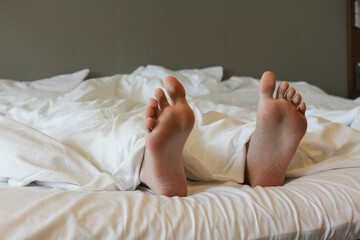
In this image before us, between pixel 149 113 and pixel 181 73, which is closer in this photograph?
pixel 149 113

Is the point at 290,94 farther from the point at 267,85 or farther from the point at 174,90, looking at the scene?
the point at 174,90

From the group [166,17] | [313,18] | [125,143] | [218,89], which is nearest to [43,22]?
[166,17]

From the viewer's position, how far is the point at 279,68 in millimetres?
2820

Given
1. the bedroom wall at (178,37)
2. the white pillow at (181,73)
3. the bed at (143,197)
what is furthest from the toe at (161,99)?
the bedroom wall at (178,37)

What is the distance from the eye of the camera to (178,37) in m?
2.51

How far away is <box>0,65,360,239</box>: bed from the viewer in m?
0.55

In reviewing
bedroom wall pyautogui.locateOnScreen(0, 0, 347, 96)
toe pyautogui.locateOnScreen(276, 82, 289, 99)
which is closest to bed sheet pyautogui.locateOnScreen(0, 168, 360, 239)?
toe pyautogui.locateOnScreen(276, 82, 289, 99)

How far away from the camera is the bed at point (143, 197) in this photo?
1.80 feet

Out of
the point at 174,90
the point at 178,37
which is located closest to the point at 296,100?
the point at 174,90

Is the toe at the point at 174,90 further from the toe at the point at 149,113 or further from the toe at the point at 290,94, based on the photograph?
the toe at the point at 290,94

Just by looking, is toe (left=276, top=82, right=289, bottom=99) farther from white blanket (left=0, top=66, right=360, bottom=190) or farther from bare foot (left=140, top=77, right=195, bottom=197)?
bare foot (left=140, top=77, right=195, bottom=197)

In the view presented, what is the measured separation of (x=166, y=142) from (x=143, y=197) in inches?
4.5

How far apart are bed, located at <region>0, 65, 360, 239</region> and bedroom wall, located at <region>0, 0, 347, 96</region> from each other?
1224 millimetres

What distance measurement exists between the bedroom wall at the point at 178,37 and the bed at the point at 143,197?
1224mm
